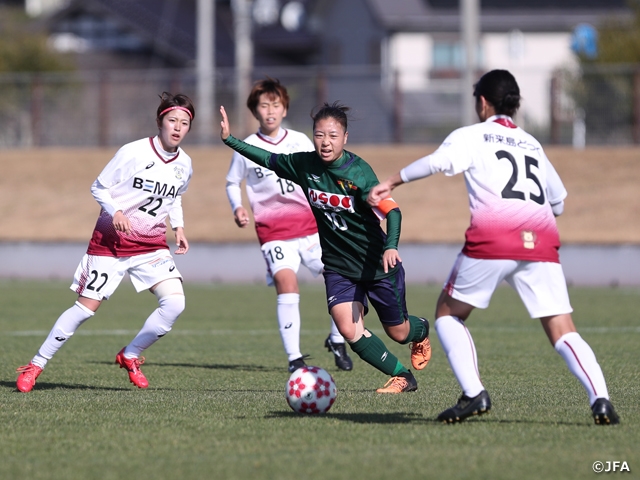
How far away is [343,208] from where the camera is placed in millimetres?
6754

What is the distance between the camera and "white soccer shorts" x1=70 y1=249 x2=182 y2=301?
7750mm

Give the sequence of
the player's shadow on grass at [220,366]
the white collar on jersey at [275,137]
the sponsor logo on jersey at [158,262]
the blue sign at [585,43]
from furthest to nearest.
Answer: the blue sign at [585,43]
the white collar on jersey at [275,137]
the player's shadow on grass at [220,366]
the sponsor logo on jersey at [158,262]

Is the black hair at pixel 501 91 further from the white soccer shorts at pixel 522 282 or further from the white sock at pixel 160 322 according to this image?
the white sock at pixel 160 322

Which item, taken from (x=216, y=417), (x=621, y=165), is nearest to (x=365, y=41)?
(x=621, y=165)

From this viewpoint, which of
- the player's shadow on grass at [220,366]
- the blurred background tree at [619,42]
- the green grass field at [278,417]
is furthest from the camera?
the blurred background tree at [619,42]

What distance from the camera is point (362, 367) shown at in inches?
362

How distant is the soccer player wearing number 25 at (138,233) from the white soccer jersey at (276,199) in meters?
1.26

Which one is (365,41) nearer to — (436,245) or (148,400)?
(436,245)

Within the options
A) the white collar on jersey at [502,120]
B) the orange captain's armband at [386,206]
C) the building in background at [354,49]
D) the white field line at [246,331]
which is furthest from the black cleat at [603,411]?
the building in background at [354,49]

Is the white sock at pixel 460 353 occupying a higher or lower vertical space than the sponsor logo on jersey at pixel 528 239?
lower

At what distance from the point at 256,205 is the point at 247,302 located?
22.1 ft

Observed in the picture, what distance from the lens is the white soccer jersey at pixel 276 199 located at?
908 cm

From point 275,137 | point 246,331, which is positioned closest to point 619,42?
point 246,331

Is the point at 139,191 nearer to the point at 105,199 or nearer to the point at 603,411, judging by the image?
the point at 105,199
